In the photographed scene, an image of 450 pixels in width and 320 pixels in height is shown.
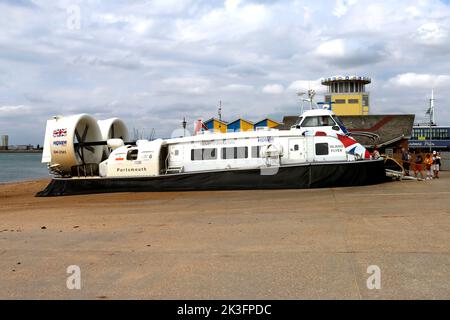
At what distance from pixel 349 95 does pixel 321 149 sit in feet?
141

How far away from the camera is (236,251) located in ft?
20.2

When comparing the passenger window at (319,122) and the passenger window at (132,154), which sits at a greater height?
the passenger window at (319,122)

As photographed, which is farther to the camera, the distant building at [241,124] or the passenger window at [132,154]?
the distant building at [241,124]

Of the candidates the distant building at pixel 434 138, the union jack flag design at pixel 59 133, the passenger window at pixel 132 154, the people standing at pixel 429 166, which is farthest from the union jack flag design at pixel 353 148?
the distant building at pixel 434 138

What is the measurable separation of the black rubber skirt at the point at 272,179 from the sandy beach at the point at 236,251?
4.23 meters

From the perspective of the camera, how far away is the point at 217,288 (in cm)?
460

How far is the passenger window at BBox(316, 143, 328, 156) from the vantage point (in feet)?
52.6

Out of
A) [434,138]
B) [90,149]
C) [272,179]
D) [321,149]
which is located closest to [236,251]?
[272,179]

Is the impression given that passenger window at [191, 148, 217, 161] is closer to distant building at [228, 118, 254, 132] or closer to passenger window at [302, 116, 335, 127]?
passenger window at [302, 116, 335, 127]

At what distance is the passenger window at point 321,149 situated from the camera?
52.6ft

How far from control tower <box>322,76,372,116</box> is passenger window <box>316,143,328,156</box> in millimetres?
41552

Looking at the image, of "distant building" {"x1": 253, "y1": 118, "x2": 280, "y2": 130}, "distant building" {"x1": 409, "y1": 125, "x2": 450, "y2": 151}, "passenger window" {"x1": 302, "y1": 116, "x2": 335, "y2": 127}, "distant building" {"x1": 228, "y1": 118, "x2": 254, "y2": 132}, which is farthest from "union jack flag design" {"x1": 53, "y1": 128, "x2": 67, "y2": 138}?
"distant building" {"x1": 409, "y1": 125, "x2": 450, "y2": 151}

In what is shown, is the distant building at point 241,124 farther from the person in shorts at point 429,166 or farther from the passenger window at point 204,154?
the passenger window at point 204,154
